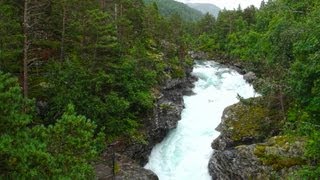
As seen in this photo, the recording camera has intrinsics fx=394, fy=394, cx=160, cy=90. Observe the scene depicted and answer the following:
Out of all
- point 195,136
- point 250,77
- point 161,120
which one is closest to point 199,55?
point 250,77

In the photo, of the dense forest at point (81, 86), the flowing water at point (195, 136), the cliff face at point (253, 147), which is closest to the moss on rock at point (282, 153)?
the cliff face at point (253, 147)

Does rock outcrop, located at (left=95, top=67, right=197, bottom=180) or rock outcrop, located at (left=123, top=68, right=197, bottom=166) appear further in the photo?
rock outcrop, located at (left=123, top=68, right=197, bottom=166)

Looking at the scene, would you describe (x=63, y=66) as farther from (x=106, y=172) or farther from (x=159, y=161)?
(x=159, y=161)

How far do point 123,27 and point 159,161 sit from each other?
Answer: 47.8ft

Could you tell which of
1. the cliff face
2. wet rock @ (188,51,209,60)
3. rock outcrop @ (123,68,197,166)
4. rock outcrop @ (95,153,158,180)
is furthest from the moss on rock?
wet rock @ (188,51,209,60)

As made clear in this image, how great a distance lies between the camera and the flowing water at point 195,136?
33.2 meters

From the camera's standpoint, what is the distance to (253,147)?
90.9 feet

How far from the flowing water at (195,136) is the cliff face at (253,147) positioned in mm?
1518

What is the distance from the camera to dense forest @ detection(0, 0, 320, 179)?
15.2 m

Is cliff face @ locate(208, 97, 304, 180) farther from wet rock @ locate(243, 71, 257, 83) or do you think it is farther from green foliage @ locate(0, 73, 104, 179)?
wet rock @ locate(243, 71, 257, 83)

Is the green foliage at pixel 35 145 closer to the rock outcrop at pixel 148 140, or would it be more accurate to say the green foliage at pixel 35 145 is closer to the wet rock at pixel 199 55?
the rock outcrop at pixel 148 140

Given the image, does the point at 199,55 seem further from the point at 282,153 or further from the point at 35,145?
the point at 35,145

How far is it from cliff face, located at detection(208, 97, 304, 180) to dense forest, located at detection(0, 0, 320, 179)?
3.45ft

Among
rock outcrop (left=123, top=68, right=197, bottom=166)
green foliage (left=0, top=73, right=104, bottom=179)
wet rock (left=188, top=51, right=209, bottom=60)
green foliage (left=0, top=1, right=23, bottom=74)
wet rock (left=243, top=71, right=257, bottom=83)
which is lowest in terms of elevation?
rock outcrop (left=123, top=68, right=197, bottom=166)
